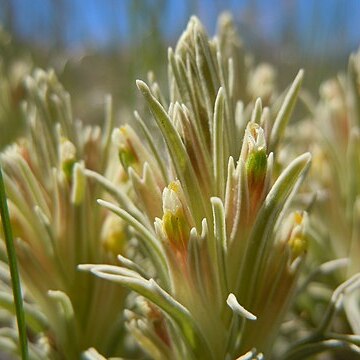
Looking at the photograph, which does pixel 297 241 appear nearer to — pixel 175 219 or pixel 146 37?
pixel 175 219

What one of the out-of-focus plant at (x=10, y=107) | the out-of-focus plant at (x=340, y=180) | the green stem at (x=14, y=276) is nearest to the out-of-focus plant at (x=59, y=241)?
the green stem at (x=14, y=276)

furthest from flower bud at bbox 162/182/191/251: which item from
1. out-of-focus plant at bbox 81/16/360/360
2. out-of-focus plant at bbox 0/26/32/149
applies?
out-of-focus plant at bbox 0/26/32/149

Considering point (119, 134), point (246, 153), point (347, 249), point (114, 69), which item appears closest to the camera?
point (246, 153)

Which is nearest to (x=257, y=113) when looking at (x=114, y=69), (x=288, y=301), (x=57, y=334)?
(x=288, y=301)

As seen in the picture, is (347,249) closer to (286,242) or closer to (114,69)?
(286,242)

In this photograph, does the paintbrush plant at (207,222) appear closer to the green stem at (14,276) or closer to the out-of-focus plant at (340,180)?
the green stem at (14,276)

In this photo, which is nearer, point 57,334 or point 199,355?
point 199,355
